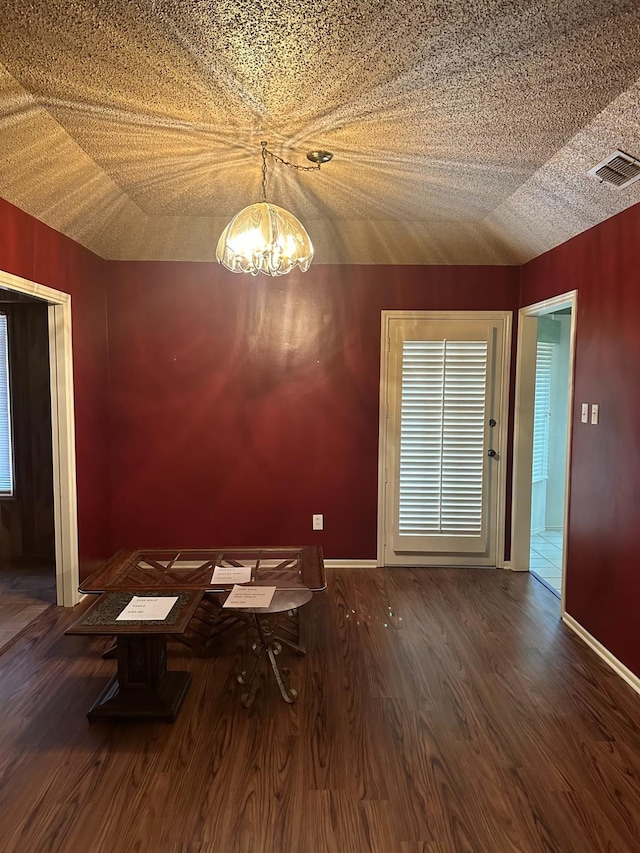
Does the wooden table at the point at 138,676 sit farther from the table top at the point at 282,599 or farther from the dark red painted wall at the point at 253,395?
the dark red painted wall at the point at 253,395

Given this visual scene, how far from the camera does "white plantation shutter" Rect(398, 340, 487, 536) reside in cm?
412

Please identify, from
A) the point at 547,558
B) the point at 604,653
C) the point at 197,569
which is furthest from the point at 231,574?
the point at 547,558

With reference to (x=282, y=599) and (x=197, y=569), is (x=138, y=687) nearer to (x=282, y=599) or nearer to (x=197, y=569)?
(x=197, y=569)

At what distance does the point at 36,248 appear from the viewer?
302 centimetres

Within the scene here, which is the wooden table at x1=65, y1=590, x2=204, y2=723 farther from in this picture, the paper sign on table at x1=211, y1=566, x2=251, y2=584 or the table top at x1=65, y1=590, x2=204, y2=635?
the paper sign on table at x1=211, y1=566, x2=251, y2=584

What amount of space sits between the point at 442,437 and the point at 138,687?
2792 mm

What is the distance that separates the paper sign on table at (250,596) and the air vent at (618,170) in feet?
8.33

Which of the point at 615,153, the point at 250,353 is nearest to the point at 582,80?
the point at 615,153

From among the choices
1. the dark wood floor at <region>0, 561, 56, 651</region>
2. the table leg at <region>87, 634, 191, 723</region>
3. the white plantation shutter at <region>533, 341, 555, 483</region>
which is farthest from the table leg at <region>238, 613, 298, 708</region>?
the white plantation shutter at <region>533, 341, 555, 483</region>

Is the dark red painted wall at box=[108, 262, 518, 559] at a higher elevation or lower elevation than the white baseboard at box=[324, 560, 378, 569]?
higher

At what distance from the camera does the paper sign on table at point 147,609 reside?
7.28 feet

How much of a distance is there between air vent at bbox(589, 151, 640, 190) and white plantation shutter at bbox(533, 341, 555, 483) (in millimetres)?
2819

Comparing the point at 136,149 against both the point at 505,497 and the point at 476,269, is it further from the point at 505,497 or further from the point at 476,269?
the point at 505,497

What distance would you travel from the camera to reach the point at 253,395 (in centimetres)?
417
